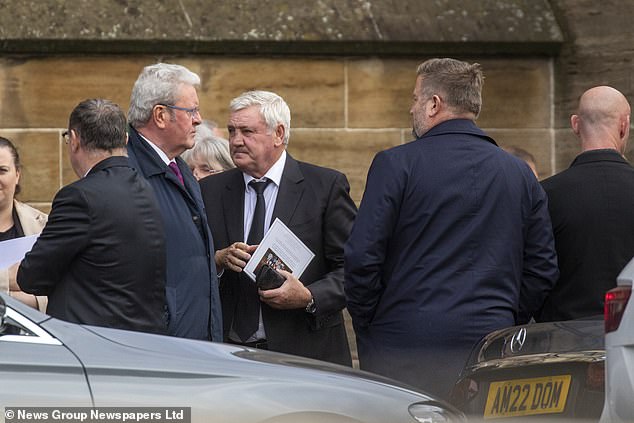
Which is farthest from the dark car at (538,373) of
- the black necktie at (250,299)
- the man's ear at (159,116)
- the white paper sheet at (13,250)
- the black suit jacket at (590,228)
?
the white paper sheet at (13,250)

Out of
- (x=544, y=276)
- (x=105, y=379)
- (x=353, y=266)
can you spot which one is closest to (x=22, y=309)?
(x=105, y=379)

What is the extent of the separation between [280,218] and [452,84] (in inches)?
47.8

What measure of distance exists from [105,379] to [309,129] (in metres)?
4.95

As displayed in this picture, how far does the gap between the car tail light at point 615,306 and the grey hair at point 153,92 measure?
232 cm

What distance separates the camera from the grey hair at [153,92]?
6383mm

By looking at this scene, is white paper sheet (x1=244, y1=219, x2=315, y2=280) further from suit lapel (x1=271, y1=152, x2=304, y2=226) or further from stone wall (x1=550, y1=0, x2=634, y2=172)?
stone wall (x1=550, y1=0, x2=634, y2=172)

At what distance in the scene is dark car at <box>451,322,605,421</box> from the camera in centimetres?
552

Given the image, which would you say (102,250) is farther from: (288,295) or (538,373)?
(538,373)

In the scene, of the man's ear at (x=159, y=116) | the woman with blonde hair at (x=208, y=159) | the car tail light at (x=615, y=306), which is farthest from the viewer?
the woman with blonde hair at (x=208, y=159)

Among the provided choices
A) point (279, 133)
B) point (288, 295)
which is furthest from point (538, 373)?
point (279, 133)

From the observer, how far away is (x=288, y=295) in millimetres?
6602
